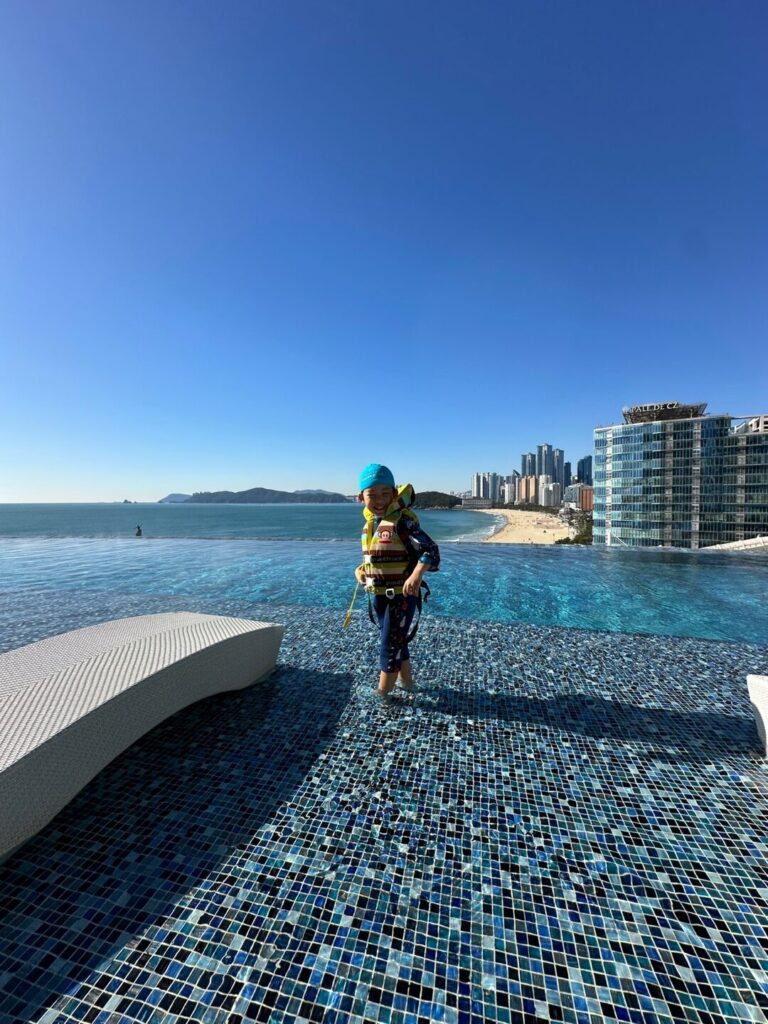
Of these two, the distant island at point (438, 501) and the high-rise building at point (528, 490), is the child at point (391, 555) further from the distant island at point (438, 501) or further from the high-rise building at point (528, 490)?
the high-rise building at point (528, 490)

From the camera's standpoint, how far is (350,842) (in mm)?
2084

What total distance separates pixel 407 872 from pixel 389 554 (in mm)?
1888

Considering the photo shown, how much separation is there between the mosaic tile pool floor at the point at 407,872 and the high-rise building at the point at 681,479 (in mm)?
54618

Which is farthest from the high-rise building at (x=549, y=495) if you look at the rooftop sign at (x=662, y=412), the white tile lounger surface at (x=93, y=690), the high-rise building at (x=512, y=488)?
the white tile lounger surface at (x=93, y=690)

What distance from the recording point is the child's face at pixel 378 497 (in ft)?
10.8

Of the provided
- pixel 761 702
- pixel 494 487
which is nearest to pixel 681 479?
pixel 761 702

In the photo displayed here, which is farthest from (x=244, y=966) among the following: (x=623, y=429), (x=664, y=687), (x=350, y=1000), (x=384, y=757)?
(x=623, y=429)

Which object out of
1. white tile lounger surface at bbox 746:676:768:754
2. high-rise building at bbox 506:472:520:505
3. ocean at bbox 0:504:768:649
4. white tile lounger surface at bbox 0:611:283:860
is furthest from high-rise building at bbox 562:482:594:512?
white tile lounger surface at bbox 0:611:283:860

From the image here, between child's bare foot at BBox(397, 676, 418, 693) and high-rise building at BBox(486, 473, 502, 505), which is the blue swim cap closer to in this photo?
child's bare foot at BBox(397, 676, 418, 693)

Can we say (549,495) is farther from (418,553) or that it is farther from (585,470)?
(418,553)

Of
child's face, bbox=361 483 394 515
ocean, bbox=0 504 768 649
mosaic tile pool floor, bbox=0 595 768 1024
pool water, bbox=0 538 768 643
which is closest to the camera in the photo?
mosaic tile pool floor, bbox=0 595 768 1024

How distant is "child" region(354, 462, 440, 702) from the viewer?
3287mm

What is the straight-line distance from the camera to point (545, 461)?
174375mm

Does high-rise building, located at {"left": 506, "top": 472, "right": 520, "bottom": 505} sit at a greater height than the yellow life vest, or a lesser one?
greater
